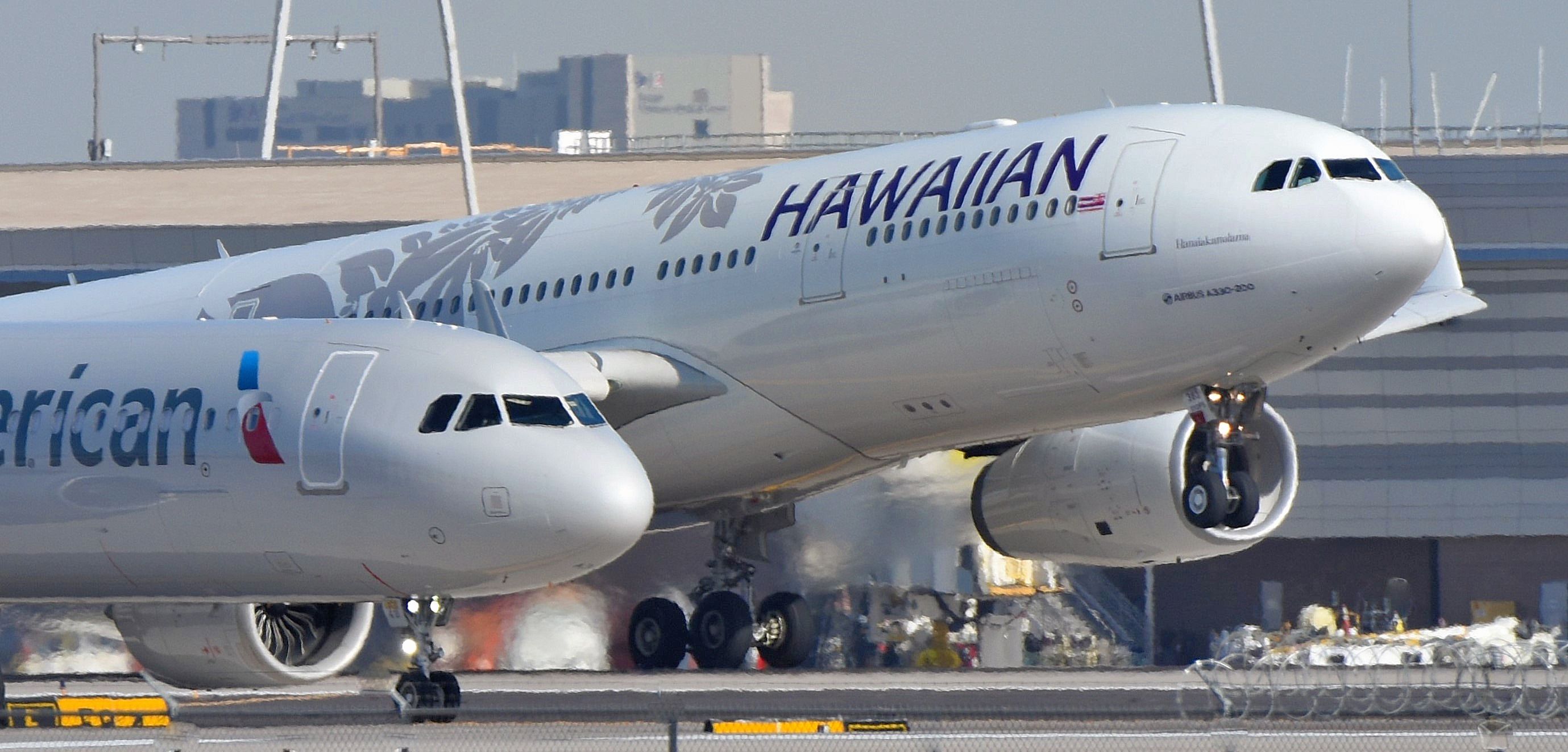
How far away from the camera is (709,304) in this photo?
24719 millimetres

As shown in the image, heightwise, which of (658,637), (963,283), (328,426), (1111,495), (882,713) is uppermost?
(963,283)

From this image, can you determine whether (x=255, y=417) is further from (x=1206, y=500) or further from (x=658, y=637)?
(x=658, y=637)

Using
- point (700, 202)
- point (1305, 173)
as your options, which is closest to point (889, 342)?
point (700, 202)

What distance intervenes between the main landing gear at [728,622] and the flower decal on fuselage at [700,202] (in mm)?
4036

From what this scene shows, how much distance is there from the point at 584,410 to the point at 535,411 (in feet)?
1.94

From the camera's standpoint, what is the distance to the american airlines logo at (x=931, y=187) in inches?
893

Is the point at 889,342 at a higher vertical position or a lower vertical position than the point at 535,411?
higher

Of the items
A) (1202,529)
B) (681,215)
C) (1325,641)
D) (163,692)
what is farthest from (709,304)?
(1325,641)

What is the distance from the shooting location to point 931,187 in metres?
23.4

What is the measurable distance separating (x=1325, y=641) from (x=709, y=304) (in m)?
11.6

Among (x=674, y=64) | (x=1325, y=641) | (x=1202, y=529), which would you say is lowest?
(x=1325, y=641)

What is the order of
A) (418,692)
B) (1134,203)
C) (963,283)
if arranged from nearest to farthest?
(418,692) < (1134,203) < (963,283)

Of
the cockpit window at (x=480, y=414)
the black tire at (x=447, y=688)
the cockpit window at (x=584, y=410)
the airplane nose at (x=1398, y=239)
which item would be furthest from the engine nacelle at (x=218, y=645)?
the airplane nose at (x=1398, y=239)

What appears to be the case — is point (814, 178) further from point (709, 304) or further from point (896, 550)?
point (896, 550)
